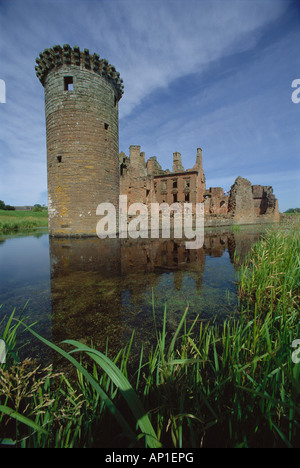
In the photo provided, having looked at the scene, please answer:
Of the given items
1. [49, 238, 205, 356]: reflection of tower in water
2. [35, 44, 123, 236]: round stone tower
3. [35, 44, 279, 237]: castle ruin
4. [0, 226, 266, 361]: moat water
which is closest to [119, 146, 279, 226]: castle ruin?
[35, 44, 279, 237]: castle ruin

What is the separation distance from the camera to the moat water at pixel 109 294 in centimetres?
215

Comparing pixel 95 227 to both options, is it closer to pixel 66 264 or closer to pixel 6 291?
pixel 66 264

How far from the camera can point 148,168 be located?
2967 centimetres

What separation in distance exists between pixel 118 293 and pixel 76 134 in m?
9.25

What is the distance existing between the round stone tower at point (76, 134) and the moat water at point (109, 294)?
467cm

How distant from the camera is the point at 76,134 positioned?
380 inches

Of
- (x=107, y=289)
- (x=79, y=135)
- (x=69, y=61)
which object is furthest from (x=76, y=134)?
(x=107, y=289)

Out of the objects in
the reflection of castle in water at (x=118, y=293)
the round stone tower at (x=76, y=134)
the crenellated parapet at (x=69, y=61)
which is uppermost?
the crenellated parapet at (x=69, y=61)

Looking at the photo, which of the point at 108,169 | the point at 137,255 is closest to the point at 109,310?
the point at 137,255

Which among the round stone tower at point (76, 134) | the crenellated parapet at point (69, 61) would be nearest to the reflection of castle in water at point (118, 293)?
the round stone tower at point (76, 134)

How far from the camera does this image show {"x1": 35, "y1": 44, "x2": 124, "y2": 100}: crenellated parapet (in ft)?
29.8

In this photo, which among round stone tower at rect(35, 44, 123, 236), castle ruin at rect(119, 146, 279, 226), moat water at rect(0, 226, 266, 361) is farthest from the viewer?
castle ruin at rect(119, 146, 279, 226)

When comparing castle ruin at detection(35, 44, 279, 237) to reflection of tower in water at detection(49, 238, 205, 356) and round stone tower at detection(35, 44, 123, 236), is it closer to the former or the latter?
round stone tower at detection(35, 44, 123, 236)

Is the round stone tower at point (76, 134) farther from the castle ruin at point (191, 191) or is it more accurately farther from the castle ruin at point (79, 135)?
the castle ruin at point (191, 191)
